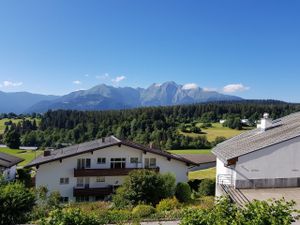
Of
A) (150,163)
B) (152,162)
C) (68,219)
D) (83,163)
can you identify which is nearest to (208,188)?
(152,162)

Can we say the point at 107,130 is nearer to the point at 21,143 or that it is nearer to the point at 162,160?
the point at 21,143

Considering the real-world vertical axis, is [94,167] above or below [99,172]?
above

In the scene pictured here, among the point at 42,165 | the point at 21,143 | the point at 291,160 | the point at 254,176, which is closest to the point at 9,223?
the point at 254,176

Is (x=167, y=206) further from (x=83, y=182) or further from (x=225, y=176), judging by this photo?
(x=83, y=182)

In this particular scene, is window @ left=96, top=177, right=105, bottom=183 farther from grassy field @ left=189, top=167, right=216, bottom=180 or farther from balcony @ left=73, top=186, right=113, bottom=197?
grassy field @ left=189, top=167, right=216, bottom=180

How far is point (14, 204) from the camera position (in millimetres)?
15727

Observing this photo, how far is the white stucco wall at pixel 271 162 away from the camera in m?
21.6

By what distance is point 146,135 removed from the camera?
4333 inches

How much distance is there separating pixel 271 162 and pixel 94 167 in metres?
22.5

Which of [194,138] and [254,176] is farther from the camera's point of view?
[194,138]

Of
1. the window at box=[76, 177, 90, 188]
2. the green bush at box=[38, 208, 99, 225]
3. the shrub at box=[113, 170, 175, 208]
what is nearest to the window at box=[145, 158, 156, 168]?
the window at box=[76, 177, 90, 188]

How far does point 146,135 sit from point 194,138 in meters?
16.2

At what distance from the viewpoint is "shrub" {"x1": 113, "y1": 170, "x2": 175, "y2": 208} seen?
86.4 feet

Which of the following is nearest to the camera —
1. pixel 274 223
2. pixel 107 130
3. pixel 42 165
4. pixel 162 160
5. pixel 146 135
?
pixel 274 223
